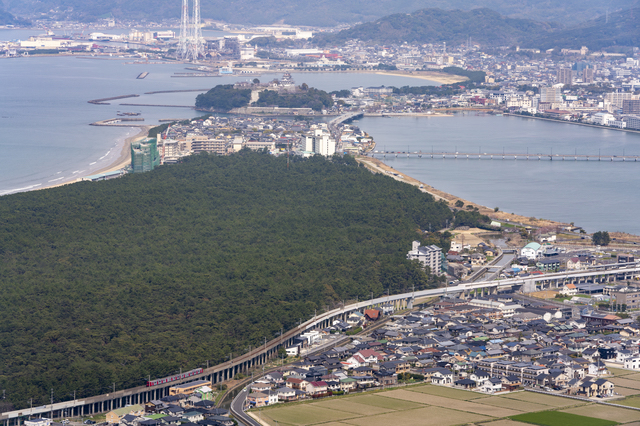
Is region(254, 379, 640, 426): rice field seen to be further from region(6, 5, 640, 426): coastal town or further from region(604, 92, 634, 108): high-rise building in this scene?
region(604, 92, 634, 108): high-rise building

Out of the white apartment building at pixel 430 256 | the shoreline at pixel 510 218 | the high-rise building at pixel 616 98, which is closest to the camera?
the white apartment building at pixel 430 256

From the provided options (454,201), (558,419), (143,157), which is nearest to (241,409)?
(558,419)

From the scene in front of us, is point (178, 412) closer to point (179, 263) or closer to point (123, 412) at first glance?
point (123, 412)

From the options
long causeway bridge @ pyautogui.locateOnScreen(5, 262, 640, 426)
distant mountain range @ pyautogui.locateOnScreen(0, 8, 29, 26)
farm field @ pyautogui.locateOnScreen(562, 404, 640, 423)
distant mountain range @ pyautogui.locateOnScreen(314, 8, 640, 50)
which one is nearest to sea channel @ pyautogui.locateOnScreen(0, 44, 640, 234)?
long causeway bridge @ pyautogui.locateOnScreen(5, 262, 640, 426)

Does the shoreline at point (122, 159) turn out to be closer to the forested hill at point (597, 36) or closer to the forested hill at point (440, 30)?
the forested hill at point (440, 30)

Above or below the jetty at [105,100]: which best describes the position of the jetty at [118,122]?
below

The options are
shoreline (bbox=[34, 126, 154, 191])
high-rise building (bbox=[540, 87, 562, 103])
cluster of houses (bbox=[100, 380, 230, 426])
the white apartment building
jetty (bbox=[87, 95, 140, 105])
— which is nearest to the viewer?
cluster of houses (bbox=[100, 380, 230, 426])

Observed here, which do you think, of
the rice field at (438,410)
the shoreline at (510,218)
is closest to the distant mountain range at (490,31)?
the shoreline at (510,218)
